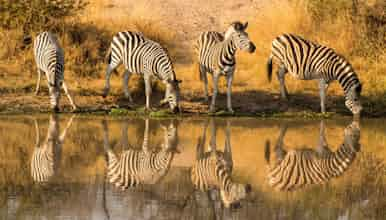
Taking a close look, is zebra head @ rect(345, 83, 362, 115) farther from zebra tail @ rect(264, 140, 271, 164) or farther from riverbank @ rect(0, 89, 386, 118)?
zebra tail @ rect(264, 140, 271, 164)

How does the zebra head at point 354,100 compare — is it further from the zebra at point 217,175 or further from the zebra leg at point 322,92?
the zebra at point 217,175

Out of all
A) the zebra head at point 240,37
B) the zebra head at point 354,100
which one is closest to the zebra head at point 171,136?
the zebra head at point 240,37

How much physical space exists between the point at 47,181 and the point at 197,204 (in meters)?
1.99

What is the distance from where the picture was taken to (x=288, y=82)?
19.8 metres

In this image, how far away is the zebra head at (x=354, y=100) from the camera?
17.4 meters

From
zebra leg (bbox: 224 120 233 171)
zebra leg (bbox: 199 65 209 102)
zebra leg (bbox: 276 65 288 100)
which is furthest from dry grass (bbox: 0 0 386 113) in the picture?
zebra leg (bbox: 224 120 233 171)

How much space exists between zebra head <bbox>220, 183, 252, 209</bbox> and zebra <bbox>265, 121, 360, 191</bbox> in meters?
0.43

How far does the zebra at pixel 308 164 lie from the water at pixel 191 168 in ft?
0.05

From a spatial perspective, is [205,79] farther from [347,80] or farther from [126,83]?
[347,80]

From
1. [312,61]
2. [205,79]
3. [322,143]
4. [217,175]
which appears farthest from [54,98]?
[217,175]

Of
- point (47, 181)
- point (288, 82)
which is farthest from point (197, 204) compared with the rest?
point (288, 82)

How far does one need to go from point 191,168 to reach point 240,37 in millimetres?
5762

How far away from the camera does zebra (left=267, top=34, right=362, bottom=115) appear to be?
17.6 meters

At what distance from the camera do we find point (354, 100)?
57.4 ft
